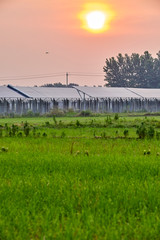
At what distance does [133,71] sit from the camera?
3332 inches

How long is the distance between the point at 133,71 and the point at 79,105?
3923cm

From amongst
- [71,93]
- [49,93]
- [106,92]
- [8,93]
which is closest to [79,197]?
[8,93]

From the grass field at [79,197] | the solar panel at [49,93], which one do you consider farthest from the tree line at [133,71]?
the grass field at [79,197]

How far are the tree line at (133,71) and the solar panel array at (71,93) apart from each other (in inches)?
1035

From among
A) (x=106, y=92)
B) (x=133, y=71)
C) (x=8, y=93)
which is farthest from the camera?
(x=133, y=71)

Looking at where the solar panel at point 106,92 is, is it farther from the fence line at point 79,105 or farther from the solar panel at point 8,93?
the solar panel at point 8,93

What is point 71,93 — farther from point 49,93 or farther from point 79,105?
point 49,93

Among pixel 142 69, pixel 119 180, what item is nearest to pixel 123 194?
pixel 119 180

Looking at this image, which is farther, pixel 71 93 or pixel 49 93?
pixel 71 93

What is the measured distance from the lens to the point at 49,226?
4.05 metres

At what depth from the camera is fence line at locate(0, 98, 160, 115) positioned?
143 ft

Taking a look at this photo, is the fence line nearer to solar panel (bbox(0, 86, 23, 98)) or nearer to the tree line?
solar panel (bbox(0, 86, 23, 98))

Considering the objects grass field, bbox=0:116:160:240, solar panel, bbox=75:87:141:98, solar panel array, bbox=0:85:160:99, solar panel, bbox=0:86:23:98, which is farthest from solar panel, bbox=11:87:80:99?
grass field, bbox=0:116:160:240

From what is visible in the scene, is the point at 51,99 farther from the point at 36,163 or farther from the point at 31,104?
the point at 36,163
